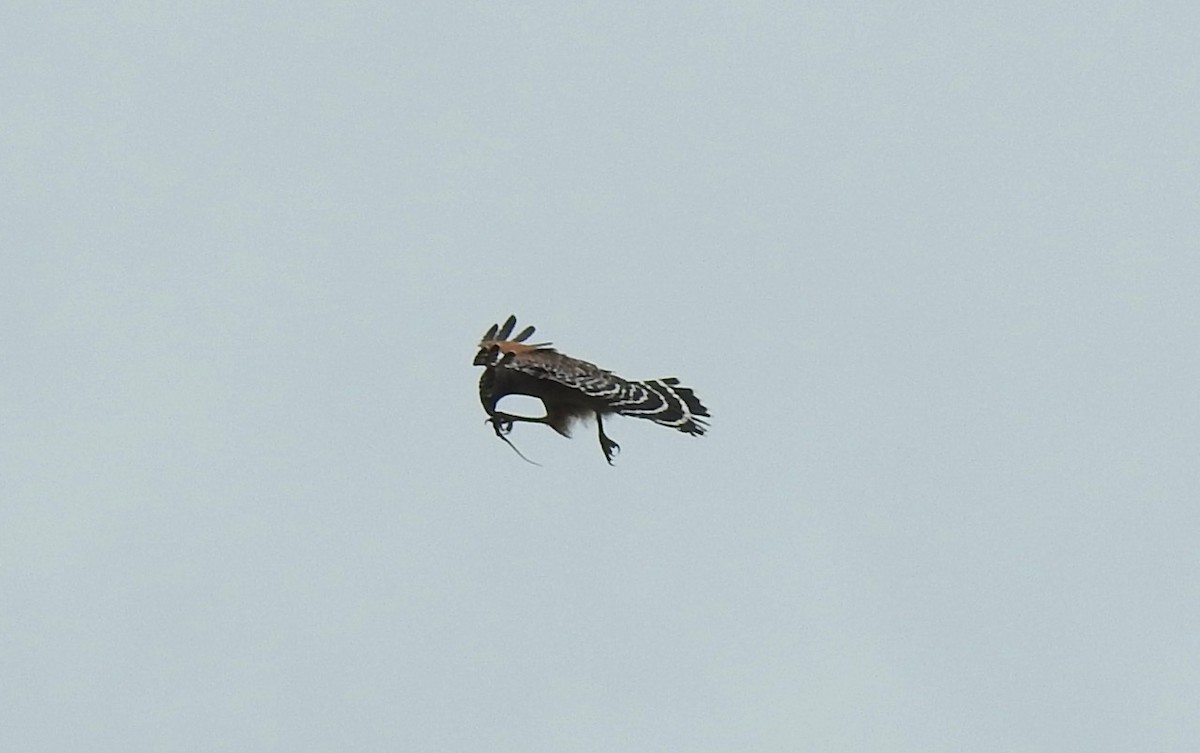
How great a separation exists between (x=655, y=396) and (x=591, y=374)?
885 mm

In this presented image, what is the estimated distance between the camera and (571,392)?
2784cm

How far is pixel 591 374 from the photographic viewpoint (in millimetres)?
27125

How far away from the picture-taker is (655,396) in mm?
27422

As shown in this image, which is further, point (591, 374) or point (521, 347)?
point (521, 347)

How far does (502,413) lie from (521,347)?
1215mm

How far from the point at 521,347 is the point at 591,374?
215 centimetres

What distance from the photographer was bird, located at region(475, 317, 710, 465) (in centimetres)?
2686

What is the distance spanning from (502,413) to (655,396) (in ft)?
6.82

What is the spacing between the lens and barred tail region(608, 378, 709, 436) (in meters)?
26.8

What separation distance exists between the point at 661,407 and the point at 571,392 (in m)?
1.38

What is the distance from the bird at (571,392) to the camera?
88.1 feet

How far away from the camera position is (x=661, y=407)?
2703 cm

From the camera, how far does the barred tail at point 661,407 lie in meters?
26.8
